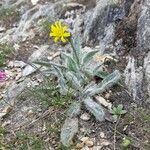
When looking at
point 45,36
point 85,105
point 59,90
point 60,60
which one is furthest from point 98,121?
point 45,36

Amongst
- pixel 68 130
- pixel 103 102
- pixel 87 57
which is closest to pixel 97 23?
pixel 87 57

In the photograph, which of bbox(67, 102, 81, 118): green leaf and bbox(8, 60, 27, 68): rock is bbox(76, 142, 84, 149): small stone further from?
bbox(8, 60, 27, 68): rock

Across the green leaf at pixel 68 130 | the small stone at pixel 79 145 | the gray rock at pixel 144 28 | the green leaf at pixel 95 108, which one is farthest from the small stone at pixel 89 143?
the gray rock at pixel 144 28

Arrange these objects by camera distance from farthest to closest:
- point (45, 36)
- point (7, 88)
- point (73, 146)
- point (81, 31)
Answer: point (45, 36) < point (81, 31) < point (7, 88) < point (73, 146)

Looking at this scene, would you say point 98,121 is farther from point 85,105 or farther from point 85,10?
point 85,10

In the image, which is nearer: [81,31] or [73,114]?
[73,114]
